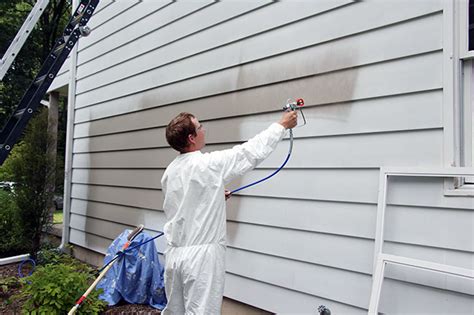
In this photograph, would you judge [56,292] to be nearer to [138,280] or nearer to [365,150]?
[138,280]

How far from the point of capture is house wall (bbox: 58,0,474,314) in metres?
1.89

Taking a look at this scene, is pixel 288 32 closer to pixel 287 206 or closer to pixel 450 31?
pixel 450 31

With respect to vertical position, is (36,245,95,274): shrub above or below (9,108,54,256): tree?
below

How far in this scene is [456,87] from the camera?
1823 mm

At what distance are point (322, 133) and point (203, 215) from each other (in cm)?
104

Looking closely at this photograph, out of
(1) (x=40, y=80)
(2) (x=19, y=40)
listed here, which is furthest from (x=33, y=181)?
(2) (x=19, y=40)

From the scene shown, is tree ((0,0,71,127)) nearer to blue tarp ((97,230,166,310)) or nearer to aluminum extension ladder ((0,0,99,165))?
aluminum extension ladder ((0,0,99,165))

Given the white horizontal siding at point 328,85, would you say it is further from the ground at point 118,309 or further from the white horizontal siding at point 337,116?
the ground at point 118,309

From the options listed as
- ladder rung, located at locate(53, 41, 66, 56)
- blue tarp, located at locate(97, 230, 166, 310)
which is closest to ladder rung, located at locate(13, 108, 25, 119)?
ladder rung, located at locate(53, 41, 66, 56)

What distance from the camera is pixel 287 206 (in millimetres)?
2568

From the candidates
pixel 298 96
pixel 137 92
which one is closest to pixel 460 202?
pixel 298 96

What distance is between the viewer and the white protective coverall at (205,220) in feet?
6.15

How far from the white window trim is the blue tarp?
2.73m

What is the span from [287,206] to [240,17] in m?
1.67
